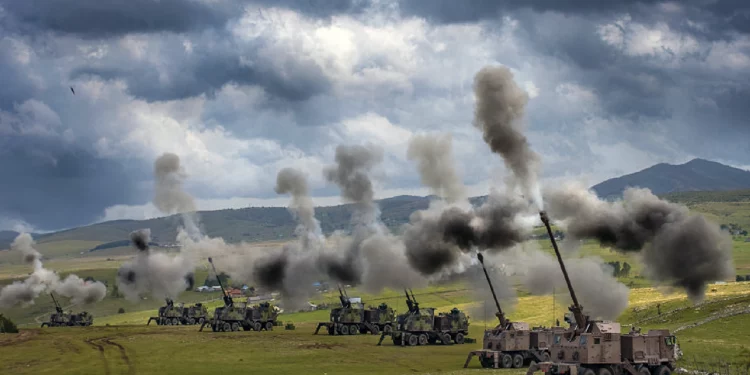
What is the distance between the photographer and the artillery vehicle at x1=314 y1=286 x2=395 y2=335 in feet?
325

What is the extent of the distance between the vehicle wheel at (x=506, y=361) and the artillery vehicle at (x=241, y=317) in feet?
183

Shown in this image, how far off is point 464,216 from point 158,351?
30766 mm

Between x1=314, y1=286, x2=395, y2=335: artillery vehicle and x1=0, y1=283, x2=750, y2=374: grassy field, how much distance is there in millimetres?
3594

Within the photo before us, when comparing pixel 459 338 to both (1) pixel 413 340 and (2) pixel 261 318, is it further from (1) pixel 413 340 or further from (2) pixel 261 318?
(2) pixel 261 318

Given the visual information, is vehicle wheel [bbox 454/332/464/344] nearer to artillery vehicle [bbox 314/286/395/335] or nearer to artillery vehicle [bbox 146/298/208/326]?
artillery vehicle [bbox 314/286/395/335]

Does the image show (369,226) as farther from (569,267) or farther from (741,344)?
(741,344)

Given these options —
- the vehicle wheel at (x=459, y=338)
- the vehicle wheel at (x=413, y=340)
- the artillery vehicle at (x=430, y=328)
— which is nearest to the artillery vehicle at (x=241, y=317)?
the artillery vehicle at (x=430, y=328)

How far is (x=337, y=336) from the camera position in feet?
311

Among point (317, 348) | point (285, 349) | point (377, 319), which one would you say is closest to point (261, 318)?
point (377, 319)

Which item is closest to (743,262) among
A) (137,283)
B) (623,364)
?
(137,283)

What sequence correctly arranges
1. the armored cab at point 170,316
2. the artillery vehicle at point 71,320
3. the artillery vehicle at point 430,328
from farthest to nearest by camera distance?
the artillery vehicle at point 71,320 < the armored cab at point 170,316 < the artillery vehicle at point 430,328

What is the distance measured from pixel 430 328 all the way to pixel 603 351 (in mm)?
36084

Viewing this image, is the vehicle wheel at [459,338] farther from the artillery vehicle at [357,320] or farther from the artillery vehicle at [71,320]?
the artillery vehicle at [71,320]

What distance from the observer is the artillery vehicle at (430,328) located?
8225cm
